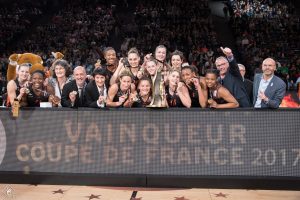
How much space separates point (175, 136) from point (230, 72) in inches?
50.9

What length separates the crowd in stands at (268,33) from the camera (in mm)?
16172

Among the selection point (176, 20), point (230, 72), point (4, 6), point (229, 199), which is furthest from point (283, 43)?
point (4, 6)

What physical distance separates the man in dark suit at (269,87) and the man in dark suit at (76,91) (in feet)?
7.84

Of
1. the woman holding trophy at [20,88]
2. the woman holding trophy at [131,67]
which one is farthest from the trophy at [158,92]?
the woman holding trophy at [20,88]

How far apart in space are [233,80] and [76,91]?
220 cm

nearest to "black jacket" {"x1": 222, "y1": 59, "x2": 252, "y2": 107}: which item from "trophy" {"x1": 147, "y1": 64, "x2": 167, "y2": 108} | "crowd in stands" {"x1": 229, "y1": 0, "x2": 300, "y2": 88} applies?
"trophy" {"x1": 147, "y1": 64, "x2": 167, "y2": 108}

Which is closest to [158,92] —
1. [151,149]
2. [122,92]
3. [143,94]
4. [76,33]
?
[143,94]

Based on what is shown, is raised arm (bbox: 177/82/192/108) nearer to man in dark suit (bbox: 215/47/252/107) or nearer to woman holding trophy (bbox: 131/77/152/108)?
woman holding trophy (bbox: 131/77/152/108)

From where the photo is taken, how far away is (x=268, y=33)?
19594 mm

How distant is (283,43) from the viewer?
18844 mm

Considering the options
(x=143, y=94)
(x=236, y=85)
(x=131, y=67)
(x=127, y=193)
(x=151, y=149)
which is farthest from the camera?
(x=131, y=67)

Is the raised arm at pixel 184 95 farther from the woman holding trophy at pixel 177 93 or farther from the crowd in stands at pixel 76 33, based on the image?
the crowd in stands at pixel 76 33

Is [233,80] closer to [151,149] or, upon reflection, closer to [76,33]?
[151,149]

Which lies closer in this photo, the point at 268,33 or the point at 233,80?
the point at 233,80
